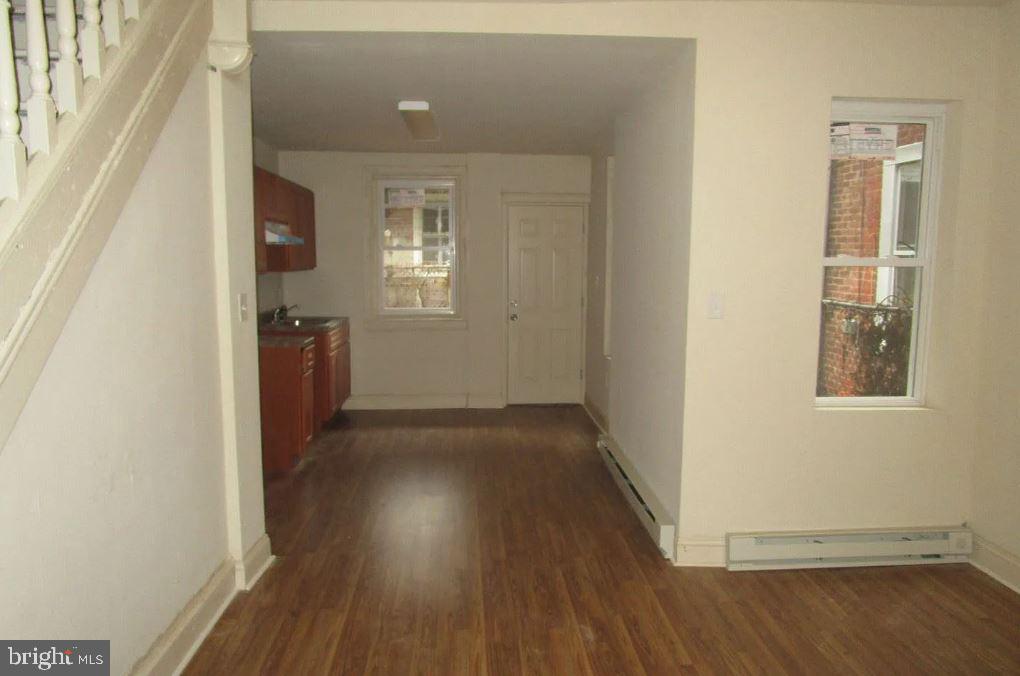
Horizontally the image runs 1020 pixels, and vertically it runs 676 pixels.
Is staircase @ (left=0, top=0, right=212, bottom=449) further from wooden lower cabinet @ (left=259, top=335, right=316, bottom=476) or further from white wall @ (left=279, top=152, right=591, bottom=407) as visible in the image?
white wall @ (left=279, top=152, right=591, bottom=407)

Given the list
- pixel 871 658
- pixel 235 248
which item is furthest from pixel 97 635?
pixel 871 658

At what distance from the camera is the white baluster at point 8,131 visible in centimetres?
145

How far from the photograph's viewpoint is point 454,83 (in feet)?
12.2

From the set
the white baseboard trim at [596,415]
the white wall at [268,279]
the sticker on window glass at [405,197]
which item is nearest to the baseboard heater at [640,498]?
the white baseboard trim at [596,415]

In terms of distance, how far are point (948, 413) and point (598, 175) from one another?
3497 mm

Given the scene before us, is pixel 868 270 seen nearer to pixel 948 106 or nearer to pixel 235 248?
pixel 948 106

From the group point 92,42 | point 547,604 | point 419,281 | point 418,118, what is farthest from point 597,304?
point 92,42

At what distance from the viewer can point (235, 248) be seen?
2.77 metres

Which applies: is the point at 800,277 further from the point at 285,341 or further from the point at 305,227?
the point at 305,227

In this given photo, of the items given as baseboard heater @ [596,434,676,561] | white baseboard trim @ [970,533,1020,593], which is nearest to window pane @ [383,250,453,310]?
baseboard heater @ [596,434,676,561]

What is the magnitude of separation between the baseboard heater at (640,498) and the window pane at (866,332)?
0.99 meters

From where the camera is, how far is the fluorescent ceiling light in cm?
386

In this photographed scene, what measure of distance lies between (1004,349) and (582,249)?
13.0 feet

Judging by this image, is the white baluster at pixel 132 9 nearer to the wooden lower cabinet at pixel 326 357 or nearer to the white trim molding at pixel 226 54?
the white trim molding at pixel 226 54
